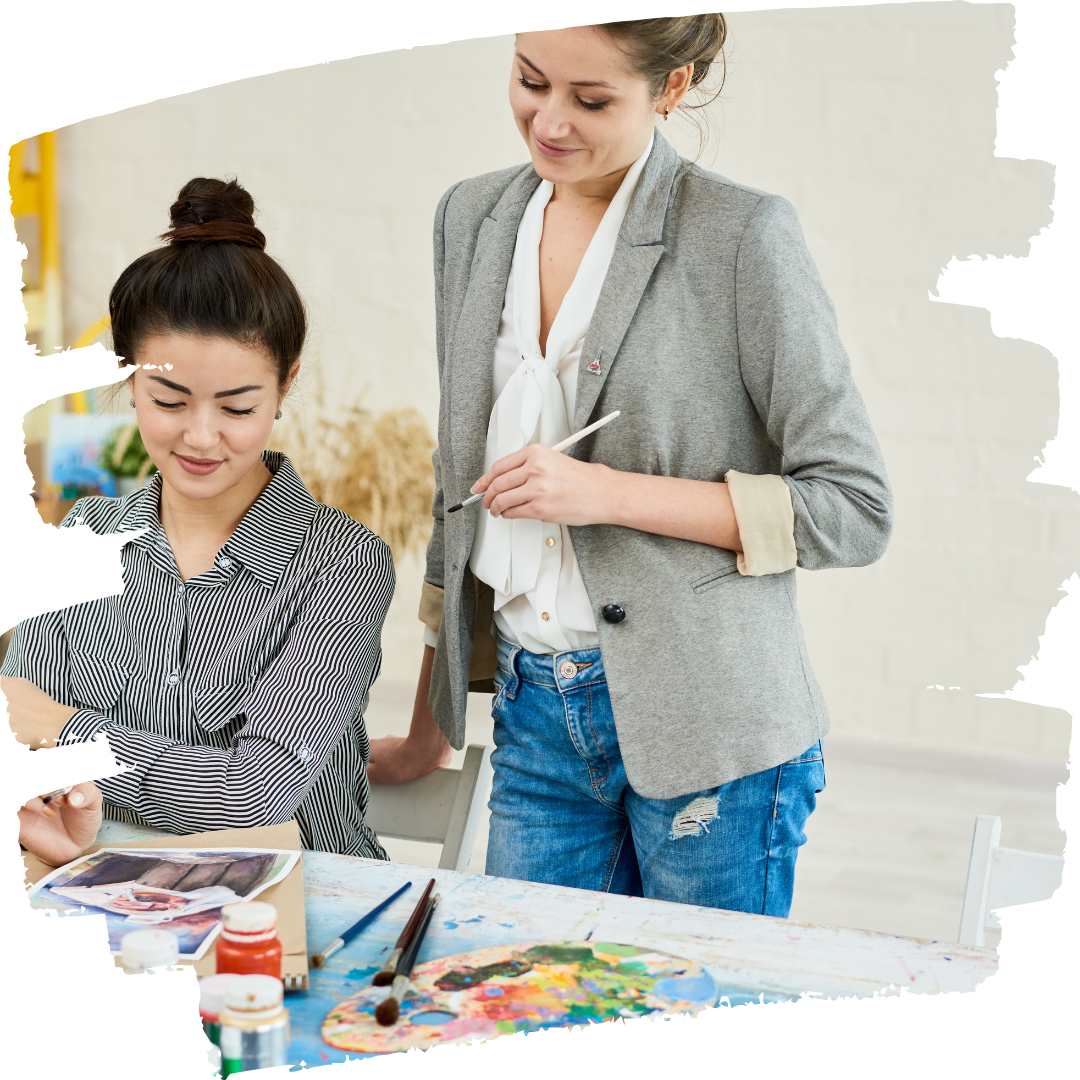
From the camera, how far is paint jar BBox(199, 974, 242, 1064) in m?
0.47

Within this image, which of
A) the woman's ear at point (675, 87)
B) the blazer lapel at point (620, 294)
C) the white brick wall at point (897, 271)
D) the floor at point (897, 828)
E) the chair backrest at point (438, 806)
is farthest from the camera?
the white brick wall at point (897, 271)

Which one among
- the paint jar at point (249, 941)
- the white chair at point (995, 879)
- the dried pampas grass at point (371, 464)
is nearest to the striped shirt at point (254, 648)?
the paint jar at point (249, 941)

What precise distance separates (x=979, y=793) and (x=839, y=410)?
72.4 inches

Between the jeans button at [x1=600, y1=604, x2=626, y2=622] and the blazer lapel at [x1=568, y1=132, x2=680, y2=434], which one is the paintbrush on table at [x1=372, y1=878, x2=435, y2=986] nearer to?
the jeans button at [x1=600, y1=604, x2=626, y2=622]

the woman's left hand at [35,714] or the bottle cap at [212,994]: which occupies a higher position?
the woman's left hand at [35,714]

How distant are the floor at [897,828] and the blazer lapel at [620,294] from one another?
1.26 meters

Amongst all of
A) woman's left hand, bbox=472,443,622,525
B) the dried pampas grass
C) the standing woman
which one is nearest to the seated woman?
the standing woman

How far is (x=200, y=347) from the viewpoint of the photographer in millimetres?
855

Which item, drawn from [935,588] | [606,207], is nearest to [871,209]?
[935,588]

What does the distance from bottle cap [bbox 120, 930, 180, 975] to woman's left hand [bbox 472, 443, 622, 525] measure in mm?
296

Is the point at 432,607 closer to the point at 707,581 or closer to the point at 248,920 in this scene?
the point at 707,581

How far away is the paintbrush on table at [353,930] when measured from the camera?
637 mm

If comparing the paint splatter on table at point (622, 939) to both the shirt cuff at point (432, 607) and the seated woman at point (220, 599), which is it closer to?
the seated woman at point (220, 599)

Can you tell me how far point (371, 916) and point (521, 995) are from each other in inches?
5.1
